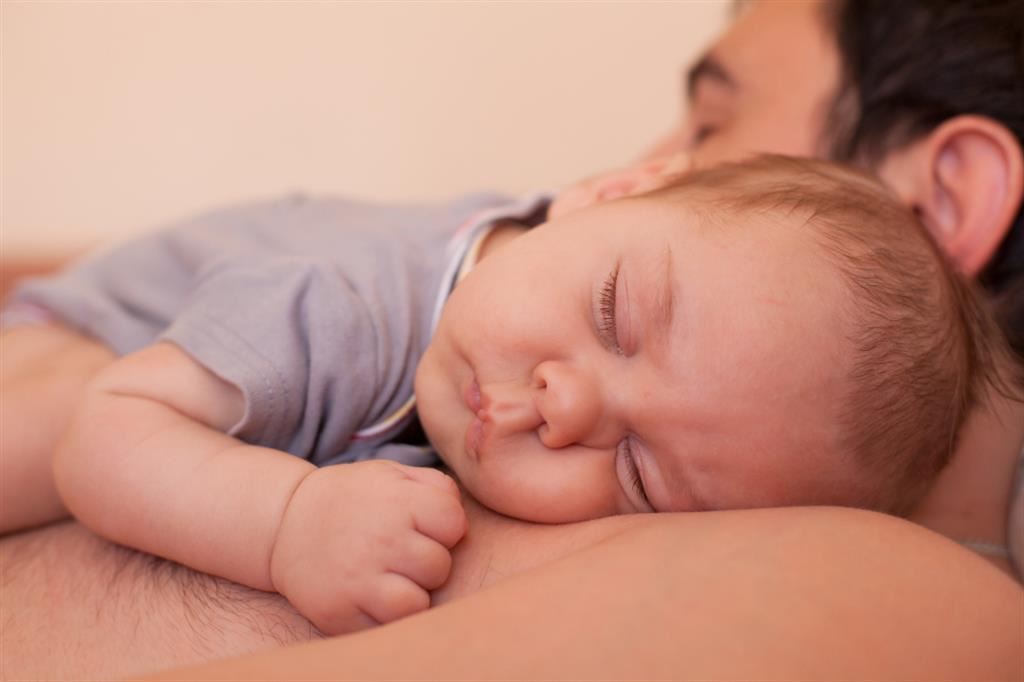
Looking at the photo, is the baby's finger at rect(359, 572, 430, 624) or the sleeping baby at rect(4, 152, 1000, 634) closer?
the baby's finger at rect(359, 572, 430, 624)

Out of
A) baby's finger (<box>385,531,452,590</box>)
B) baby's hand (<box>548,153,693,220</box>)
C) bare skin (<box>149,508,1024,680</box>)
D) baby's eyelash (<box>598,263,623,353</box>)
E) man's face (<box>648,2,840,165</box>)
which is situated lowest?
baby's finger (<box>385,531,452,590</box>)

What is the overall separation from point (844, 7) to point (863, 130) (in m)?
0.30

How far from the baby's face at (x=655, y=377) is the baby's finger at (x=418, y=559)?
0.55 feet

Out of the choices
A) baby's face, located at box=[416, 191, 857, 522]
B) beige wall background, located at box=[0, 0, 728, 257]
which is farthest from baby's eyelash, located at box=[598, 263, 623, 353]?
beige wall background, located at box=[0, 0, 728, 257]

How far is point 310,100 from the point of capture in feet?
9.52

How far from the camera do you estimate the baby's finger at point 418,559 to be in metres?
0.94

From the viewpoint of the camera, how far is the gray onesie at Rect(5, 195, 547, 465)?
1192mm

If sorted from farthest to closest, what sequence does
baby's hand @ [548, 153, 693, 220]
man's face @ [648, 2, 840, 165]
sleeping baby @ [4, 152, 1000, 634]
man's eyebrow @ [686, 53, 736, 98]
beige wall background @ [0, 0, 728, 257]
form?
beige wall background @ [0, 0, 728, 257], man's eyebrow @ [686, 53, 736, 98], man's face @ [648, 2, 840, 165], baby's hand @ [548, 153, 693, 220], sleeping baby @ [4, 152, 1000, 634]

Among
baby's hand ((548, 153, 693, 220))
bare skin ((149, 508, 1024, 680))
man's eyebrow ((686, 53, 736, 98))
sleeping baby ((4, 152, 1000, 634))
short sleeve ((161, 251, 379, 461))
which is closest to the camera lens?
bare skin ((149, 508, 1024, 680))

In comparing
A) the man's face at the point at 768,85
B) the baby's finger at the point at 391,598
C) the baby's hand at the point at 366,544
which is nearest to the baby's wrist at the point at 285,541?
the baby's hand at the point at 366,544

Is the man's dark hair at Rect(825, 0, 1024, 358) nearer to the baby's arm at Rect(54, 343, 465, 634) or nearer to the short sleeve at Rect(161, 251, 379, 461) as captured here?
the short sleeve at Rect(161, 251, 379, 461)

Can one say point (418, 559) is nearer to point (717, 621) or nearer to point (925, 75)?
point (717, 621)

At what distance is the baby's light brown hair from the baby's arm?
536 mm

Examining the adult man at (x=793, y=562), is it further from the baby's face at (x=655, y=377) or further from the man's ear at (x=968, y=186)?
the baby's face at (x=655, y=377)
